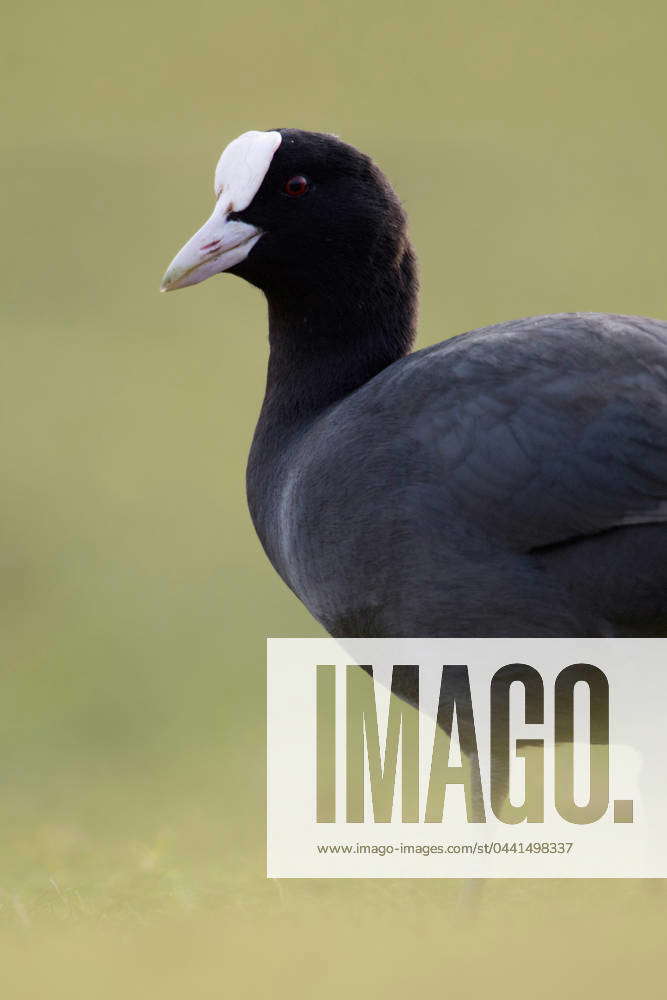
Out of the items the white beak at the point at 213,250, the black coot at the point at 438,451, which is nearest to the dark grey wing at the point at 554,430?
the black coot at the point at 438,451

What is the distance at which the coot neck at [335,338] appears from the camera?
12.7 feet

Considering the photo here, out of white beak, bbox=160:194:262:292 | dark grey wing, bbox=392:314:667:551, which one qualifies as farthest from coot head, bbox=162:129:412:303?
dark grey wing, bbox=392:314:667:551

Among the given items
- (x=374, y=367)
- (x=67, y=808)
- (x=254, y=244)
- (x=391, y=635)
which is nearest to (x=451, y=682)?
(x=391, y=635)

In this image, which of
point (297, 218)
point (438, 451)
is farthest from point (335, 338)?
point (438, 451)

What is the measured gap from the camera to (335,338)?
3.88 m

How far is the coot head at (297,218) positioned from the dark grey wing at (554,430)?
563mm

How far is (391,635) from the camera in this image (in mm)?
3471

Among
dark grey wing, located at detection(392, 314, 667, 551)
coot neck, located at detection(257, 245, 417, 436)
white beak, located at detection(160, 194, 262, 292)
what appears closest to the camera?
dark grey wing, located at detection(392, 314, 667, 551)

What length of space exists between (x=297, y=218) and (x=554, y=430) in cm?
93

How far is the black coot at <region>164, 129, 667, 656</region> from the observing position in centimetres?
319

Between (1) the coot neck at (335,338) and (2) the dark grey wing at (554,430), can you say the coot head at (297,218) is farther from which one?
(2) the dark grey wing at (554,430)

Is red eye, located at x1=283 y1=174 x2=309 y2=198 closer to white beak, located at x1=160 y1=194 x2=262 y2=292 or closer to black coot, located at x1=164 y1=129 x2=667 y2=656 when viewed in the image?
black coot, located at x1=164 y1=129 x2=667 y2=656

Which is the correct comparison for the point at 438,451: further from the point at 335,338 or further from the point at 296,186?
the point at 296,186

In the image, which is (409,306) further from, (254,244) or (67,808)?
(67,808)
